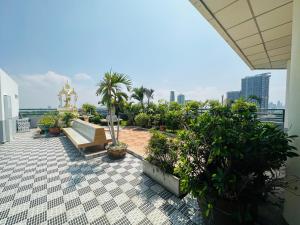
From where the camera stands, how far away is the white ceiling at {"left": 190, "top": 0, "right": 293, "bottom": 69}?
2.33m

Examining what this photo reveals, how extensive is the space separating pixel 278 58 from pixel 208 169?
17.4ft

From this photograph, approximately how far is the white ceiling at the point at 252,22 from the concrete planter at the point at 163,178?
3.15m

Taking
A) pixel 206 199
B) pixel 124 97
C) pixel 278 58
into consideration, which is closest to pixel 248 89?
pixel 278 58

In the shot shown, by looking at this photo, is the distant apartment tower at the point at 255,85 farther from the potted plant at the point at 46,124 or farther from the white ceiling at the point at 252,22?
the potted plant at the point at 46,124

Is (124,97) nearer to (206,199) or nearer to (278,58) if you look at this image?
(206,199)

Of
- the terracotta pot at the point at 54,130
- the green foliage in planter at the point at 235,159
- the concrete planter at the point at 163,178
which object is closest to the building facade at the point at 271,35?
the green foliage in planter at the point at 235,159

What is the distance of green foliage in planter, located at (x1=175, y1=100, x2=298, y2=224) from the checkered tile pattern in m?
0.77

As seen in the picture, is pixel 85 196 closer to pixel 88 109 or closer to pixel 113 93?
pixel 113 93

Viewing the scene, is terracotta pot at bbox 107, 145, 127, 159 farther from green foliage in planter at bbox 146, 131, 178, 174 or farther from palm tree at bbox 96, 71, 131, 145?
green foliage in planter at bbox 146, 131, 178, 174

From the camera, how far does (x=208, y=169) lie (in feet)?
6.20

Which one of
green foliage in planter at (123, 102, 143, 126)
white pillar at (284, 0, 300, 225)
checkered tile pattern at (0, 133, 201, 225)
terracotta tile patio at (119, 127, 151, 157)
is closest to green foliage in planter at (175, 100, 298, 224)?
white pillar at (284, 0, 300, 225)

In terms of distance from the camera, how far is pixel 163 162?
2820mm

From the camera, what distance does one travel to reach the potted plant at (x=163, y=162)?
2.60 meters

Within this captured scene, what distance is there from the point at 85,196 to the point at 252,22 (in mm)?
4673
